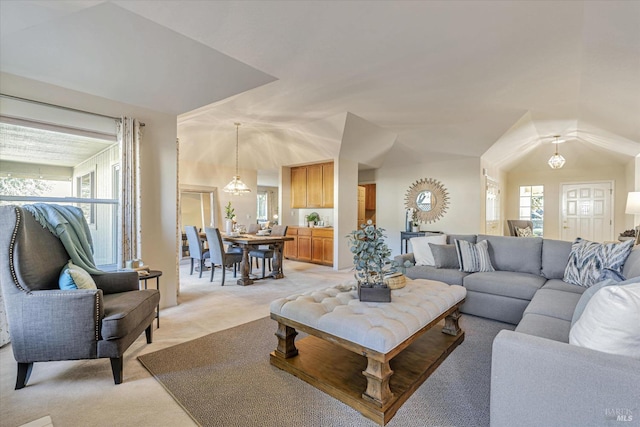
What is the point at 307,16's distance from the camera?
2234mm

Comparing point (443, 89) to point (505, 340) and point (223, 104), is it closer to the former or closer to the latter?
point (223, 104)

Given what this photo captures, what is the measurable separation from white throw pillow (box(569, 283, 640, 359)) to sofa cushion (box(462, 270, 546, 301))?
1.91 metres

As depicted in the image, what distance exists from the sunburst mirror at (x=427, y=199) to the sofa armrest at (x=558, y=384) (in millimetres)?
5914

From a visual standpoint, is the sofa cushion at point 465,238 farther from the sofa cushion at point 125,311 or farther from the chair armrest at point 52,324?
the chair armrest at point 52,324

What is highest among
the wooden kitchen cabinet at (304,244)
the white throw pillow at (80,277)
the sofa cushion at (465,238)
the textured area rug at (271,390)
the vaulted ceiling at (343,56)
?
the vaulted ceiling at (343,56)

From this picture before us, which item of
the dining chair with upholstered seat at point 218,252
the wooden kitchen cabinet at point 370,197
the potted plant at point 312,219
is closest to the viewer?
the dining chair with upholstered seat at point 218,252

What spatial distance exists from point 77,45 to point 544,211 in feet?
34.2

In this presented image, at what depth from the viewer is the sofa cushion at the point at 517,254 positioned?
3.46 meters

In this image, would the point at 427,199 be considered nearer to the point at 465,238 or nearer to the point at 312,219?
the point at 312,219

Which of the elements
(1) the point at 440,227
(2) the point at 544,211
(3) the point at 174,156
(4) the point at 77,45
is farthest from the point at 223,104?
(2) the point at 544,211

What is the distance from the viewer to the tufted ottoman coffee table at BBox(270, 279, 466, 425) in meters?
1.71

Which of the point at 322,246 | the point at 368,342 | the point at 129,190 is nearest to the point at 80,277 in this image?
the point at 129,190

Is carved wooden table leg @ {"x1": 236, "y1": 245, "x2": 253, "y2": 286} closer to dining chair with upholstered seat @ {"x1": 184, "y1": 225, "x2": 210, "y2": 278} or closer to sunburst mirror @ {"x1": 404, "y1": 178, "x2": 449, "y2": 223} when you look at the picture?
dining chair with upholstered seat @ {"x1": 184, "y1": 225, "x2": 210, "y2": 278}

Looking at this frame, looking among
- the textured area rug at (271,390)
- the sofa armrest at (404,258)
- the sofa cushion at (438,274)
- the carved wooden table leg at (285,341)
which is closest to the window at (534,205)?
the sofa armrest at (404,258)
